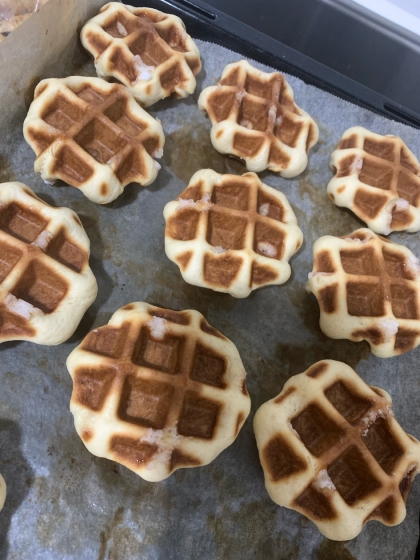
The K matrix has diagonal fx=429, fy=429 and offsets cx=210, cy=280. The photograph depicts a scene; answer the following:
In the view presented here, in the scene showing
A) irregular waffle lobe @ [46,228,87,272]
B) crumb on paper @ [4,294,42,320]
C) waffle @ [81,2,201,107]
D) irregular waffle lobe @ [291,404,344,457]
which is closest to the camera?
crumb on paper @ [4,294,42,320]

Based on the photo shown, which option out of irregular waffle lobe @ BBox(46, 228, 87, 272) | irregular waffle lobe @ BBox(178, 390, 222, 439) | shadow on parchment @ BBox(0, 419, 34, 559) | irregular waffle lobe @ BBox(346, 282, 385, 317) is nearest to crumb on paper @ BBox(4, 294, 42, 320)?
irregular waffle lobe @ BBox(46, 228, 87, 272)

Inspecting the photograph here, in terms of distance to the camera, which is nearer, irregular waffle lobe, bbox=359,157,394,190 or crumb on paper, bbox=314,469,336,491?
crumb on paper, bbox=314,469,336,491

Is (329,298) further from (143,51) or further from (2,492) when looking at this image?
(143,51)

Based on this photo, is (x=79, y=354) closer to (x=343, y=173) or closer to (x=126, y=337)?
(x=126, y=337)

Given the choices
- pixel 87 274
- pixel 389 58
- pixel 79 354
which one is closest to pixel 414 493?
pixel 79 354

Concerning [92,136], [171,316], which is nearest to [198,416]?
[171,316]

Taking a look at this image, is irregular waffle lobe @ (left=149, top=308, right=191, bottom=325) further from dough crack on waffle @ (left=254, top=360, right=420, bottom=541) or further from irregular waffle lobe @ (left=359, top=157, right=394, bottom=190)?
irregular waffle lobe @ (left=359, top=157, right=394, bottom=190)
